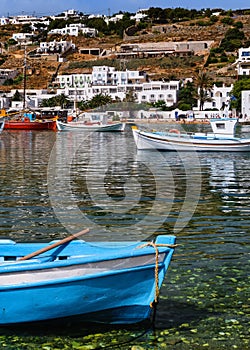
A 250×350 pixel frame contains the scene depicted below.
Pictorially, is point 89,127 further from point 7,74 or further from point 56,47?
point 56,47

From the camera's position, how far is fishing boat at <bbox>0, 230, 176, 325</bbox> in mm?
8188

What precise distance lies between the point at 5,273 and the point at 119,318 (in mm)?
1753

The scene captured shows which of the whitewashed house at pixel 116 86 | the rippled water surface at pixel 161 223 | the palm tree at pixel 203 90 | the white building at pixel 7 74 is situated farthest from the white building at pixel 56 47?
the rippled water surface at pixel 161 223

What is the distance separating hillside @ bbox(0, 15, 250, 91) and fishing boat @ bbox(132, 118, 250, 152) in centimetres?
8077

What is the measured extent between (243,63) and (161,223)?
117 m

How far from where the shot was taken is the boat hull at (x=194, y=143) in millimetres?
42031

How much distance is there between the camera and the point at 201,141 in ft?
138

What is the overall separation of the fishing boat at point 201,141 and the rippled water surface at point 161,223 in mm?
5706

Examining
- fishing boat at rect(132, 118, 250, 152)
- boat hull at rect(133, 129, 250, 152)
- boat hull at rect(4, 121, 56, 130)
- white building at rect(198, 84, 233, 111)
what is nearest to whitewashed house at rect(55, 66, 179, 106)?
white building at rect(198, 84, 233, 111)

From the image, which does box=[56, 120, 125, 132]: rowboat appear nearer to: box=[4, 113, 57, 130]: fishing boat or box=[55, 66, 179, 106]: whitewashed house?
box=[4, 113, 57, 130]: fishing boat

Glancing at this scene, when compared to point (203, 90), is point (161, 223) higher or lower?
lower

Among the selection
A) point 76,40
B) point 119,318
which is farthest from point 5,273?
point 76,40

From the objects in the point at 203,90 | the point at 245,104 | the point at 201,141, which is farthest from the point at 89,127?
the point at 203,90

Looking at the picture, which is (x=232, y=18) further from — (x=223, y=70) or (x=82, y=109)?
(x=82, y=109)
